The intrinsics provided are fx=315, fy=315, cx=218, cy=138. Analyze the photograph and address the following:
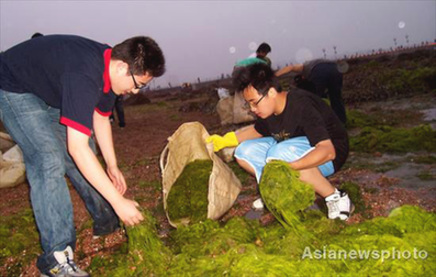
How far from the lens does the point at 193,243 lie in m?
2.39

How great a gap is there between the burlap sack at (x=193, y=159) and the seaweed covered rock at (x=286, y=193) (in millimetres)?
658

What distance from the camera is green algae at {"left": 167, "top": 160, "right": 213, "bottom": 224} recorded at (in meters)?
3.00

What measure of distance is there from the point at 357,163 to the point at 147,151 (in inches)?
185

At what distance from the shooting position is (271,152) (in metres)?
2.82

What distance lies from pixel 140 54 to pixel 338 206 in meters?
2.08

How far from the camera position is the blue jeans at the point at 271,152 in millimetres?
2748

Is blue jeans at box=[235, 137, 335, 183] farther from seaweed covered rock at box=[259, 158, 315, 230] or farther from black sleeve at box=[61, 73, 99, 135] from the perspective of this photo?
black sleeve at box=[61, 73, 99, 135]

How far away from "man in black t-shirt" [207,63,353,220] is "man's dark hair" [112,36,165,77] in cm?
84

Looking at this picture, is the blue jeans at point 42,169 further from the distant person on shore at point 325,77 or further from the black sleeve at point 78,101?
the distant person on shore at point 325,77

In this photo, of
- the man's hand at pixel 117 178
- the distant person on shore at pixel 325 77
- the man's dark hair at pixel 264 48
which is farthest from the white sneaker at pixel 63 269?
the man's dark hair at pixel 264 48

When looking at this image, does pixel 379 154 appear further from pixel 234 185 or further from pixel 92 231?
pixel 92 231

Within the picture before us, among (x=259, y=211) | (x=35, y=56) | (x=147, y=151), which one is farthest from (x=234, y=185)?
(x=147, y=151)

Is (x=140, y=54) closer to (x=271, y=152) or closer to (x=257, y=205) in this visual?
(x=271, y=152)

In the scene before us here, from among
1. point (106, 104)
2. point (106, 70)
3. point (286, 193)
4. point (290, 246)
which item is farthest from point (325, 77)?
point (106, 70)
